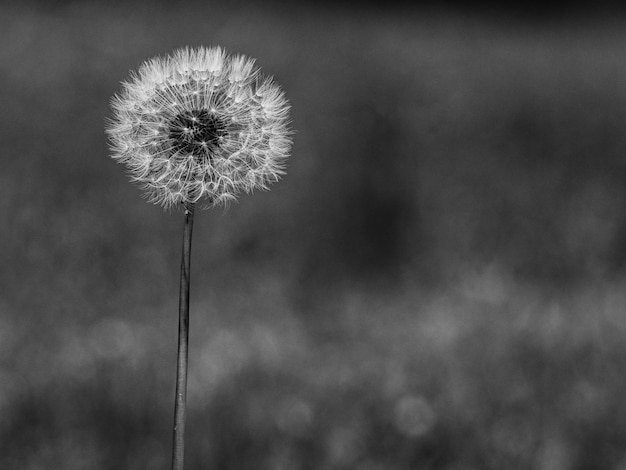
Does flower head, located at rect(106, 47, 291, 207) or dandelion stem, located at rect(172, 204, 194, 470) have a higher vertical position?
flower head, located at rect(106, 47, 291, 207)

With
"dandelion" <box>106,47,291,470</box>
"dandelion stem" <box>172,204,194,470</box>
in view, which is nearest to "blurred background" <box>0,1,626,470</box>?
"dandelion" <box>106,47,291,470</box>

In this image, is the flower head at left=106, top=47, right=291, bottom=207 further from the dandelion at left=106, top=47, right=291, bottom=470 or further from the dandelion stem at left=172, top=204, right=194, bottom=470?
the dandelion stem at left=172, top=204, right=194, bottom=470

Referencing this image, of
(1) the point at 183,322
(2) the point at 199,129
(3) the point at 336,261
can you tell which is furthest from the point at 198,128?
(3) the point at 336,261

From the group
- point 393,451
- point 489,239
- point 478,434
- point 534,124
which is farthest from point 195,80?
point 534,124

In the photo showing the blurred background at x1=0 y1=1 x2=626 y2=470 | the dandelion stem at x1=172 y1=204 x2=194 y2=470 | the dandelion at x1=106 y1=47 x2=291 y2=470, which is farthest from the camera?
the blurred background at x1=0 y1=1 x2=626 y2=470

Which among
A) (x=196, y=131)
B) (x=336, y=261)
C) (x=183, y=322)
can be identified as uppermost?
(x=336, y=261)

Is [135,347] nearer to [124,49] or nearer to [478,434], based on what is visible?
[478,434]

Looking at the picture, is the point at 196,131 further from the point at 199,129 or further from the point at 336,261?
the point at 336,261
